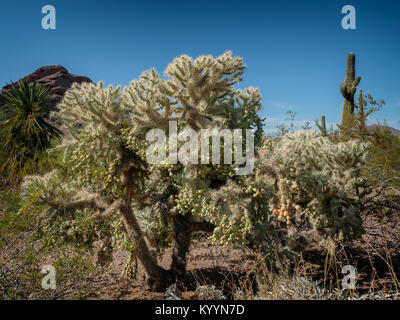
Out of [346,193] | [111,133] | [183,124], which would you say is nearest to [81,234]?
[111,133]

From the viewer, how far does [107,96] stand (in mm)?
3311

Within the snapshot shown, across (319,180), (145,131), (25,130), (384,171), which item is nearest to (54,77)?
(25,130)

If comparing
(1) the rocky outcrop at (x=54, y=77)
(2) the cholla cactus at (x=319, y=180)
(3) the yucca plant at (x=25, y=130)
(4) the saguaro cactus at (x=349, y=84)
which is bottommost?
(2) the cholla cactus at (x=319, y=180)

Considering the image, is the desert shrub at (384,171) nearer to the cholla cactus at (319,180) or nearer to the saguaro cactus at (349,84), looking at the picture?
the cholla cactus at (319,180)

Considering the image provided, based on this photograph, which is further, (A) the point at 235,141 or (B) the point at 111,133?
(B) the point at 111,133

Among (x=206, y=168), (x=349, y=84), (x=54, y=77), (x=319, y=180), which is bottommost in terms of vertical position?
(x=319, y=180)

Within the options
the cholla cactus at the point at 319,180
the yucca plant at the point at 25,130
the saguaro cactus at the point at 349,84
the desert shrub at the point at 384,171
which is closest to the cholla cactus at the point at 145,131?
the cholla cactus at the point at 319,180

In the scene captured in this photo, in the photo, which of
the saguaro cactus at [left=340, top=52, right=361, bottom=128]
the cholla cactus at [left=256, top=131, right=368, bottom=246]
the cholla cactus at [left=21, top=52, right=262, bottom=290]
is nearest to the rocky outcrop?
the saguaro cactus at [left=340, top=52, right=361, bottom=128]

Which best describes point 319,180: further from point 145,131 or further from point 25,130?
point 25,130

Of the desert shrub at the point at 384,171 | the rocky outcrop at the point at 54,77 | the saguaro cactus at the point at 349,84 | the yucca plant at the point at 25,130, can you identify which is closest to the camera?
the desert shrub at the point at 384,171

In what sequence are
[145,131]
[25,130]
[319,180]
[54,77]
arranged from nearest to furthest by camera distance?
[319,180], [145,131], [25,130], [54,77]

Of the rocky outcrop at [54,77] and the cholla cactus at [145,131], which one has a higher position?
the rocky outcrop at [54,77]

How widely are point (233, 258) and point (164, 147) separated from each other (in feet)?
13.1
